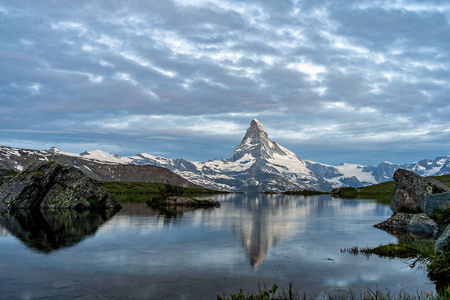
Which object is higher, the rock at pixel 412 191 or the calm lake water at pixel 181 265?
the rock at pixel 412 191

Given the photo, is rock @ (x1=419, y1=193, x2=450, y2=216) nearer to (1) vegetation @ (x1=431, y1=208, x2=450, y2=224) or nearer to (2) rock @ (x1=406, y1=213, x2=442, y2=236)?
(1) vegetation @ (x1=431, y1=208, x2=450, y2=224)

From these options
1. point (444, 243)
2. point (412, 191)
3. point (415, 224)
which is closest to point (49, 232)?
point (444, 243)

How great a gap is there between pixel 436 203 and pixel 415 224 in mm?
7210

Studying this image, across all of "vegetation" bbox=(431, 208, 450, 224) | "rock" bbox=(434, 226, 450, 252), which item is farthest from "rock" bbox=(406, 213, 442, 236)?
"rock" bbox=(434, 226, 450, 252)

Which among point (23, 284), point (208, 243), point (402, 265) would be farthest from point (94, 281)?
point (402, 265)

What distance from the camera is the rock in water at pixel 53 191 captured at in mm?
66625

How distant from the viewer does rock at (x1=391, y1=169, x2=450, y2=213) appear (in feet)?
163

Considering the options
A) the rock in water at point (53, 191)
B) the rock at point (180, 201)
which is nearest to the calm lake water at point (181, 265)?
the rock in water at point (53, 191)

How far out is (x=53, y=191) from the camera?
2771 inches

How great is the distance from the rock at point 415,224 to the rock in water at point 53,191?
47525 millimetres

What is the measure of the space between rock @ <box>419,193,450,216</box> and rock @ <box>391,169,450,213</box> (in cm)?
230

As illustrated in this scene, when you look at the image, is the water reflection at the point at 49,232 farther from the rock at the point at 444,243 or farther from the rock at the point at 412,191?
the rock at the point at 412,191

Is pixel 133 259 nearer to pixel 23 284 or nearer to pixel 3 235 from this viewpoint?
pixel 23 284

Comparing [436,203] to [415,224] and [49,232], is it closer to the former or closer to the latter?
[415,224]
